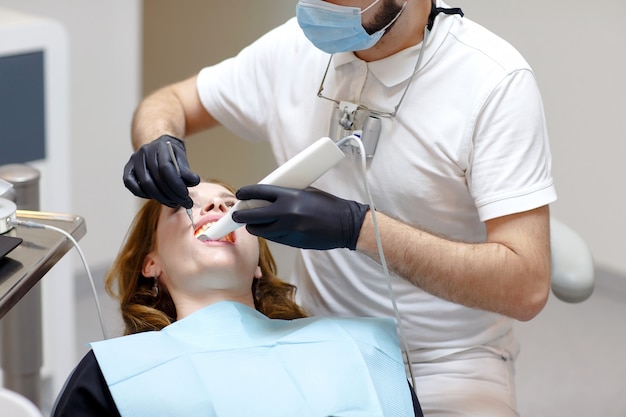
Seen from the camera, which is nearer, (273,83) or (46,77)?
(273,83)

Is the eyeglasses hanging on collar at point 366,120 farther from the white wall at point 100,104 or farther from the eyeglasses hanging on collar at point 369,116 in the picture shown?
the white wall at point 100,104

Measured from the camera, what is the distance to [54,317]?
236 cm

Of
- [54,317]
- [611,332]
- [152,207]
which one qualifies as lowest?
[611,332]

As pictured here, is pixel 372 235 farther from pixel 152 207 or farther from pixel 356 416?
pixel 152 207

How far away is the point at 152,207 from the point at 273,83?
0.35m

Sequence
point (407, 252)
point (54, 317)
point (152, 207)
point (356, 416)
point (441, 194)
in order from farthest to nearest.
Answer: point (54, 317), point (152, 207), point (441, 194), point (407, 252), point (356, 416)

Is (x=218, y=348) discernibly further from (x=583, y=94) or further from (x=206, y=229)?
(x=583, y=94)

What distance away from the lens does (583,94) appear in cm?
316

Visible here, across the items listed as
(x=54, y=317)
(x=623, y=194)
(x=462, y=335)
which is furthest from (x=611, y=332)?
(x=54, y=317)

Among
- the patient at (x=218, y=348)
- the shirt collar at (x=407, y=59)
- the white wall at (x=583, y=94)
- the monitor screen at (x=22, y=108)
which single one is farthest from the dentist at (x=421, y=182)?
the white wall at (x=583, y=94)

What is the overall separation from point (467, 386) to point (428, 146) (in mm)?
431

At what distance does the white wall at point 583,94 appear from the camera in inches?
121

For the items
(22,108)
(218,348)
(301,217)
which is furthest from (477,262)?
(22,108)

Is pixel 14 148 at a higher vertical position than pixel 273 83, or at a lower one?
lower
